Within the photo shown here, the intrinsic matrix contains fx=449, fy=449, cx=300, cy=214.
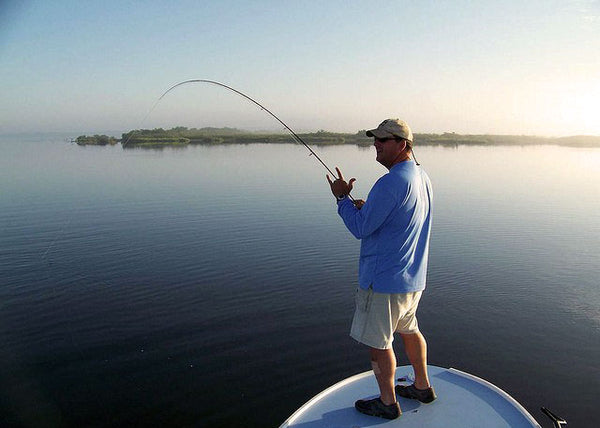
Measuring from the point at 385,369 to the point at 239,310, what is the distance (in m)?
4.03

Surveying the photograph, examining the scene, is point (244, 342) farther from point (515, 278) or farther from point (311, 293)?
point (515, 278)

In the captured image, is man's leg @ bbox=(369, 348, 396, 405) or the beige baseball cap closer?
the beige baseball cap

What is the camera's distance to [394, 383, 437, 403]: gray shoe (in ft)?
11.6

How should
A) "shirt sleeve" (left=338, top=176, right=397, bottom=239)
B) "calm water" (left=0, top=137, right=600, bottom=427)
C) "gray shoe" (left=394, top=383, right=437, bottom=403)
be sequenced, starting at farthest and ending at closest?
"calm water" (left=0, top=137, right=600, bottom=427)
"gray shoe" (left=394, top=383, right=437, bottom=403)
"shirt sleeve" (left=338, top=176, right=397, bottom=239)

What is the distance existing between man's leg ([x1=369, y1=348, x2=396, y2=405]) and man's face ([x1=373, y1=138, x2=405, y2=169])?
4.36ft

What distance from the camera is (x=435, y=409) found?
11.3 ft

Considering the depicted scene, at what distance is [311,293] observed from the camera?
7.71m

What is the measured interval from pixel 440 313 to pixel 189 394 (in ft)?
13.5

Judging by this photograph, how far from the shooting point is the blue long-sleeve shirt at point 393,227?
289cm

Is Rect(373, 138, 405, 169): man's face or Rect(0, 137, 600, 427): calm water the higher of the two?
Rect(373, 138, 405, 169): man's face

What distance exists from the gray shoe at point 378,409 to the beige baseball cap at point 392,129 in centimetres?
195

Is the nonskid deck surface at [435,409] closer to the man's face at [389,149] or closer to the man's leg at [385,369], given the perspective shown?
the man's leg at [385,369]

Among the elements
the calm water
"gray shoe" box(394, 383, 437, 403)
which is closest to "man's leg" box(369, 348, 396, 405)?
"gray shoe" box(394, 383, 437, 403)

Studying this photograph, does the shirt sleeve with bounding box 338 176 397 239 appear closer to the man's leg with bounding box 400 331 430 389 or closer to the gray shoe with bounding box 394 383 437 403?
the man's leg with bounding box 400 331 430 389
